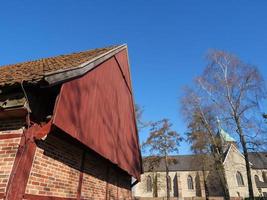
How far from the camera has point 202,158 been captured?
24719mm

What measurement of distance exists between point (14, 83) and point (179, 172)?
164ft

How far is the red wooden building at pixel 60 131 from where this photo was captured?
4.45 metres

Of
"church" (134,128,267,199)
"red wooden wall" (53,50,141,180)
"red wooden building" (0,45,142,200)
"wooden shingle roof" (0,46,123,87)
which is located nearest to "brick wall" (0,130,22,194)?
"red wooden building" (0,45,142,200)

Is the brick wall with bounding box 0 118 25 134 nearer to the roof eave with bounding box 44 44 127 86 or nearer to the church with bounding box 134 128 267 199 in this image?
the roof eave with bounding box 44 44 127 86

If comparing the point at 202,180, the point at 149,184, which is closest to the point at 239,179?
the point at 202,180

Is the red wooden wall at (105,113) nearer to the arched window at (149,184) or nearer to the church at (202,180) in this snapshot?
the church at (202,180)

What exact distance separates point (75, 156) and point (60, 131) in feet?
4.56

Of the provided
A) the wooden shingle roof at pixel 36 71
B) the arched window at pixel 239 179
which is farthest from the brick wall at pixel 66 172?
the arched window at pixel 239 179

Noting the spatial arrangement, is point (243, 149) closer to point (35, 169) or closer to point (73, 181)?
point (73, 181)

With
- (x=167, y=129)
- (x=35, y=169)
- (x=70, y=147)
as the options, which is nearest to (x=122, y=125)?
(x=70, y=147)

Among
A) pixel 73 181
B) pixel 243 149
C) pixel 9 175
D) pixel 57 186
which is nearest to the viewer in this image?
pixel 9 175

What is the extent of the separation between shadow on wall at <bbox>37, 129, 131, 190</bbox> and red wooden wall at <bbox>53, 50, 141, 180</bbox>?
43cm

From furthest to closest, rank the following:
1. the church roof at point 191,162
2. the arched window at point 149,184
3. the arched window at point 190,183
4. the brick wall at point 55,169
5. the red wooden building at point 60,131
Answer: the arched window at point 149,184 < the arched window at point 190,183 < the church roof at point 191,162 < the brick wall at point 55,169 < the red wooden building at point 60,131

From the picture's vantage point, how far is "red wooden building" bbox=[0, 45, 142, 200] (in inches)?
175
